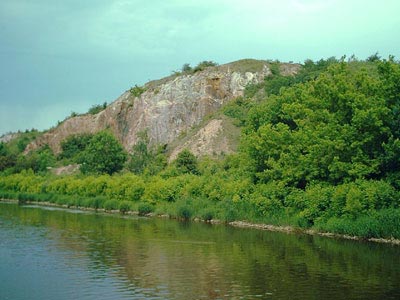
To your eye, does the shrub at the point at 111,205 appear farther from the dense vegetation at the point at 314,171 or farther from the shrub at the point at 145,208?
the shrub at the point at 145,208

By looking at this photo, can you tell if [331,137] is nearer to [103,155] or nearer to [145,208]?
[145,208]

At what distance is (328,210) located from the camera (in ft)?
136

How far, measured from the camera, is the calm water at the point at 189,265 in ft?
71.4

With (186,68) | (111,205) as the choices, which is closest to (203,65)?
(186,68)

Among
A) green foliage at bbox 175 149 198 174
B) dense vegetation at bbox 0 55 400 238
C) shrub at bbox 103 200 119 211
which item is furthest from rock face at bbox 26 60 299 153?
shrub at bbox 103 200 119 211

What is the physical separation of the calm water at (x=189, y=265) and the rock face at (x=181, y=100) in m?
61.7

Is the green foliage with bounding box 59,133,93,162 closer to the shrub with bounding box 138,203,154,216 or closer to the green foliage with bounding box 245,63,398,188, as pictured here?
the shrub with bounding box 138,203,154,216

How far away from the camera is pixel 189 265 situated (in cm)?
2819

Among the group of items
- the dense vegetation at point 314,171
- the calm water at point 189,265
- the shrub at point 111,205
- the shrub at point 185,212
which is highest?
the dense vegetation at point 314,171

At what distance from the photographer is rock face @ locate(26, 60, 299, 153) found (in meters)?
Result: 105

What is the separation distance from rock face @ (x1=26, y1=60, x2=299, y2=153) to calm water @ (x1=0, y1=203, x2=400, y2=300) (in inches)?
2428

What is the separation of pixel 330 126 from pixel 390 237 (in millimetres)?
9937

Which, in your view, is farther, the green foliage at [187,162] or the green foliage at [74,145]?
the green foliage at [74,145]

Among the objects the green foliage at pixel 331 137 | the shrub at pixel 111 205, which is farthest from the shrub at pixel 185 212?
the shrub at pixel 111 205
